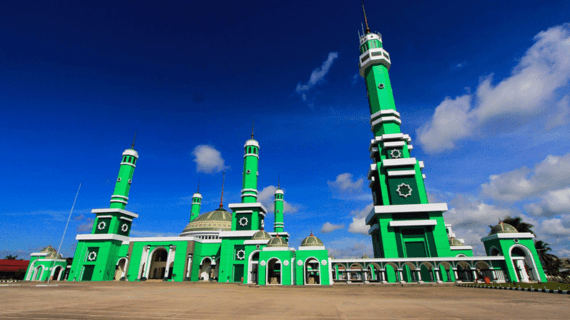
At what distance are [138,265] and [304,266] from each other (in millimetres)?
28848

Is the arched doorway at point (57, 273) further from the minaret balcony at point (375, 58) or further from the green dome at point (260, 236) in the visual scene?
the minaret balcony at point (375, 58)

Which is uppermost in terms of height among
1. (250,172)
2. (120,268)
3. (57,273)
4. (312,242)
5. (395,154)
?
(395,154)

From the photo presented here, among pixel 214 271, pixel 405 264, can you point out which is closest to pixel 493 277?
pixel 405 264

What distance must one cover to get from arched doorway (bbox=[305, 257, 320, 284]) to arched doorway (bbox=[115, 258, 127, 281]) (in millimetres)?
33933

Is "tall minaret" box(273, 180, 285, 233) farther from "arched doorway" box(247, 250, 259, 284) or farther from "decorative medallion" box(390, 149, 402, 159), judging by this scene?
"decorative medallion" box(390, 149, 402, 159)

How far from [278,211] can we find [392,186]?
36.5 meters

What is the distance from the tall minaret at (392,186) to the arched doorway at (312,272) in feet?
31.3

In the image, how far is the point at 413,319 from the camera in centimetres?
781

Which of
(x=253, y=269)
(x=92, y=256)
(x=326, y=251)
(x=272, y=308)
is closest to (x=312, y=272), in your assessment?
(x=326, y=251)

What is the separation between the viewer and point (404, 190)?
1533 inches

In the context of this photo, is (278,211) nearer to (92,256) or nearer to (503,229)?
(92,256)

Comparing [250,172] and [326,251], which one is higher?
[250,172]

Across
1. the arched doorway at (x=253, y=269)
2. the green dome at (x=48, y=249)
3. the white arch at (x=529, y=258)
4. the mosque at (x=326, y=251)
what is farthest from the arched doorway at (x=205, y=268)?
the white arch at (x=529, y=258)

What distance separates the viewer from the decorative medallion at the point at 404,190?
38.6 meters
